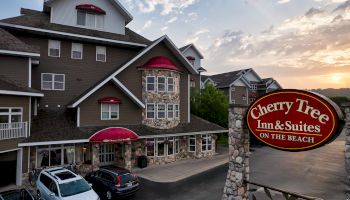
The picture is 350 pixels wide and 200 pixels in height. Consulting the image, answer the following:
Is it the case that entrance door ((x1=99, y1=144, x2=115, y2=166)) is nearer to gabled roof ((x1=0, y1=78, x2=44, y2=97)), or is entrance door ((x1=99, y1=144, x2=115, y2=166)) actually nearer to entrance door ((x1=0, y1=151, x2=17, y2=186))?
entrance door ((x1=0, y1=151, x2=17, y2=186))

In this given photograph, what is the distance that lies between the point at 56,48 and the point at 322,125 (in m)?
25.1

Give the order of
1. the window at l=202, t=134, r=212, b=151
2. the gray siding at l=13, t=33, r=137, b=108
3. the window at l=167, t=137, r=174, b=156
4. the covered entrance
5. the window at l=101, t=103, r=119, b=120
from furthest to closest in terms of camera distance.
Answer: the window at l=202, t=134, r=212, b=151 < the window at l=167, t=137, r=174, b=156 < the gray siding at l=13, t=33, r=137, b=108 < the window at l=101, t=103, r=119, b=120 < the covered entrance

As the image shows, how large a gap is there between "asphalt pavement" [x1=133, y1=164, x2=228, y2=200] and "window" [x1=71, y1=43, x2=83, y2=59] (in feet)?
48.1

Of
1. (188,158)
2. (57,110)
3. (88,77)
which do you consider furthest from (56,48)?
(188,158)

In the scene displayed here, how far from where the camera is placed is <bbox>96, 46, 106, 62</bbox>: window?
27.5m

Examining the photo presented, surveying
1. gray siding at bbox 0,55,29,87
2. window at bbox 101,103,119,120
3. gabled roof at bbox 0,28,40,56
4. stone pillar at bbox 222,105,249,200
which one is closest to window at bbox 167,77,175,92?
window at bbox 101,103,119,120

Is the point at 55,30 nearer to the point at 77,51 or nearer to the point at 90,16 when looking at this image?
the point at 77,51

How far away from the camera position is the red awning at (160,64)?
2648cm

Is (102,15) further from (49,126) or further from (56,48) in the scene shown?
(49,126)

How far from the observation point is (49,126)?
21953 mm

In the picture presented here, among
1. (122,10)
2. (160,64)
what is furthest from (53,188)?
(122,10)

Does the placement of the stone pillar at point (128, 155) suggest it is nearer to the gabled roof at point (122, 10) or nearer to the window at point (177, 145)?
the window at point (177, 145)

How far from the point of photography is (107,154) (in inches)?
991

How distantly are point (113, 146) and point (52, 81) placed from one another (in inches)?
352
